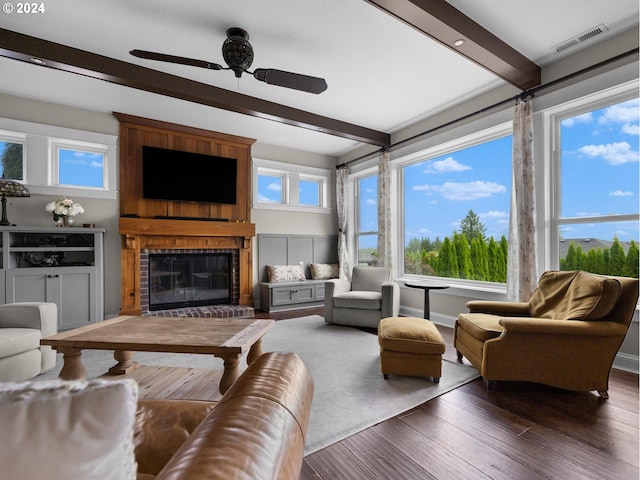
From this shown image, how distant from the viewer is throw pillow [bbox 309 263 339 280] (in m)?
5.59

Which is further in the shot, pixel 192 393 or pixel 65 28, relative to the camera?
pixel 65 28

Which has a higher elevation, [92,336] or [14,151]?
[14,151]

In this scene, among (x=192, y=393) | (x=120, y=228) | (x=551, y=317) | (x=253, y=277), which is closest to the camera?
(x=192, y=393)

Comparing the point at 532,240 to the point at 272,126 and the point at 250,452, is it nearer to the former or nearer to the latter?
the point at 250,452

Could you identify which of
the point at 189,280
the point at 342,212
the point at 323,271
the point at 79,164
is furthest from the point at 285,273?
the point at 79,164

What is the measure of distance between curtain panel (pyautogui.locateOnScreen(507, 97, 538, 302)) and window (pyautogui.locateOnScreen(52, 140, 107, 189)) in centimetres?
517

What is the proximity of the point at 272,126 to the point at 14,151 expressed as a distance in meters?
3.25

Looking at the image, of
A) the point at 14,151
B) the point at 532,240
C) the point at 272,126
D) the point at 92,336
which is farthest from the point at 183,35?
the point at 532,240

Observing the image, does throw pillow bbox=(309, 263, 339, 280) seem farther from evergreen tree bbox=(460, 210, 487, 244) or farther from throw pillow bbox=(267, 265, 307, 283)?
Answer: evergreen tree bbox=(460, 210, 487, 244)

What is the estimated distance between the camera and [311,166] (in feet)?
19.5

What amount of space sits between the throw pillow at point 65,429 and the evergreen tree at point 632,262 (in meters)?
3.79

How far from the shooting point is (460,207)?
4.21 m

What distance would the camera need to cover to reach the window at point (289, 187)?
17.7 feet

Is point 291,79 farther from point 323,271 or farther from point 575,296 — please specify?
point 323,271
